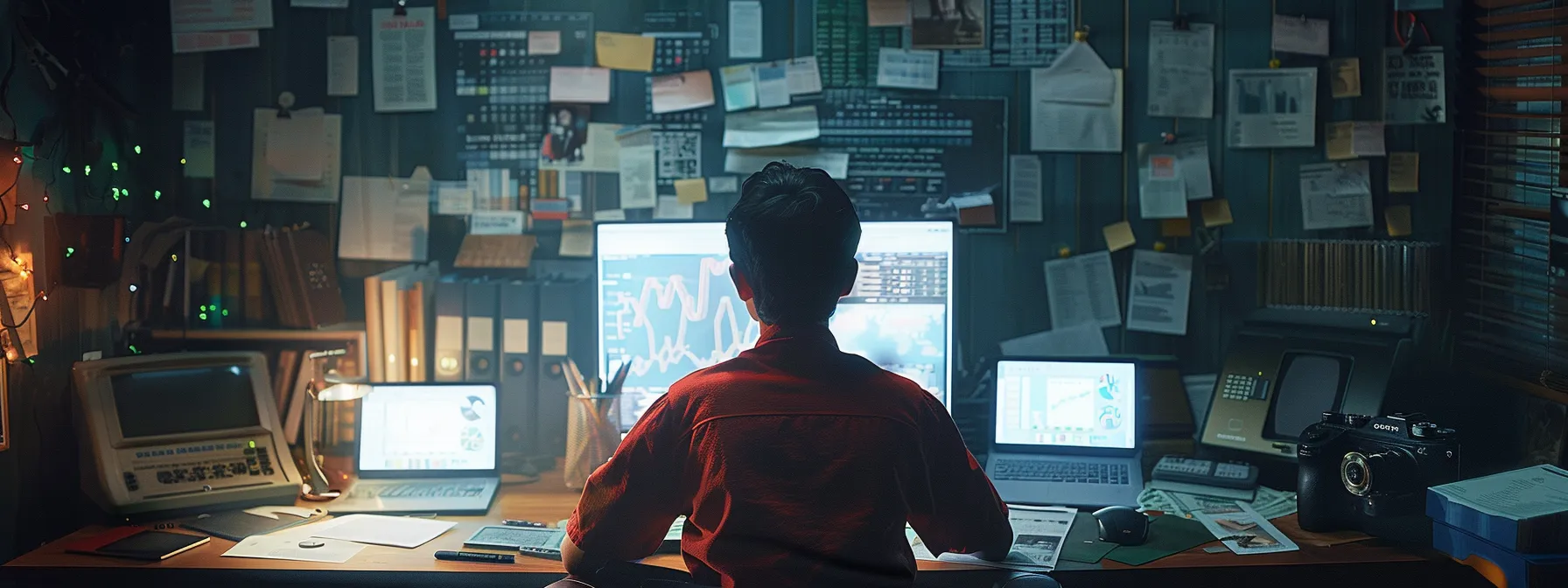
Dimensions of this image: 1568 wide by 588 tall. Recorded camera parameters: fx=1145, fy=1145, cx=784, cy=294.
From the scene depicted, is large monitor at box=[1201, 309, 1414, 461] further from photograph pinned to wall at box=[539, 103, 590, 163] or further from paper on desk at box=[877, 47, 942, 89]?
photograph pinned to wall at box=[539, 103, 590, 163]

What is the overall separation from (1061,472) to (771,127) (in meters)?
0.97

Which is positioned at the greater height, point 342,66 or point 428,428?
point 342,66

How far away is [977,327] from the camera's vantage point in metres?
2.61

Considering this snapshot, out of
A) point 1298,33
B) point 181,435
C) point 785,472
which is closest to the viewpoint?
point 785,472

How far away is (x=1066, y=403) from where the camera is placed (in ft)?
7.41

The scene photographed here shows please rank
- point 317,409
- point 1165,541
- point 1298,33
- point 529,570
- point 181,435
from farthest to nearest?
point 1298,33, point 317,409, point 181,435, point 1165,541, point 529,570

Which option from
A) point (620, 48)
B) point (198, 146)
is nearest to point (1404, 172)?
point (620, 48)

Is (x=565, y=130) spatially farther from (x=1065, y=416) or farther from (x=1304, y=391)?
(x=1304, y=391)

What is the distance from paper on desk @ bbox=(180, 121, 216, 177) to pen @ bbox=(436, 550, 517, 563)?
126 centimetres

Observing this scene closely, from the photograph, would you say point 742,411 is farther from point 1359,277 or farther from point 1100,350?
point 1359,277

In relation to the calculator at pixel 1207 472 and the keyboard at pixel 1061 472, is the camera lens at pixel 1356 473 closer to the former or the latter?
the calculator at pixel 1207 472

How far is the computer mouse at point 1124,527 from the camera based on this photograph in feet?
6.11

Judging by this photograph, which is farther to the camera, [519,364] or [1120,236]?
[1120,236]

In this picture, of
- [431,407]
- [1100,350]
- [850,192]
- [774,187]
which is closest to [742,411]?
[774,187]
